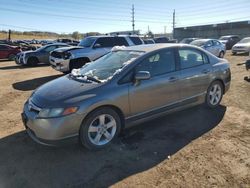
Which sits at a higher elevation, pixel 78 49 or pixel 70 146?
pixel 78 49

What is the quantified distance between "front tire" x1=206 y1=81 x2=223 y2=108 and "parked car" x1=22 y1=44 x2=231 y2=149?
49 mm

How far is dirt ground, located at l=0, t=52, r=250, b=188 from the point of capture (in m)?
3.34

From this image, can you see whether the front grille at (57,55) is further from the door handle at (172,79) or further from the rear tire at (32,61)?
the door handle at (172,79)

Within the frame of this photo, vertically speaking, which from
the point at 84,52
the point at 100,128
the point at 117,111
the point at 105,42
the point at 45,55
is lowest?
the point at 100,128

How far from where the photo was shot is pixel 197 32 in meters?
53.8

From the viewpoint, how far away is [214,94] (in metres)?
5.99

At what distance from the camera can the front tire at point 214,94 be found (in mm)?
5840

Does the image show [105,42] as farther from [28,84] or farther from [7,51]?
[7,51]

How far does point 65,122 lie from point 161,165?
1.52 m

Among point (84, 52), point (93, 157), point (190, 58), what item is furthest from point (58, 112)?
point (84, 52)

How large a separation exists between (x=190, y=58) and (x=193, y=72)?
33cm

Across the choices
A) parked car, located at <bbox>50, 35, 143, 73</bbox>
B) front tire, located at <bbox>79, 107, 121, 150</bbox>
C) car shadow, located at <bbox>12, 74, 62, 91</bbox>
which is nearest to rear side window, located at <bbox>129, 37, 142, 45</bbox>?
parked car, located at <bbox>50, 35, 143, 73</bbox>

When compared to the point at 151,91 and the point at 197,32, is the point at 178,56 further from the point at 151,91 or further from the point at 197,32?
the point at 197,32

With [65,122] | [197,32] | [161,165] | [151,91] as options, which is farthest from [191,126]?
[197,32]
